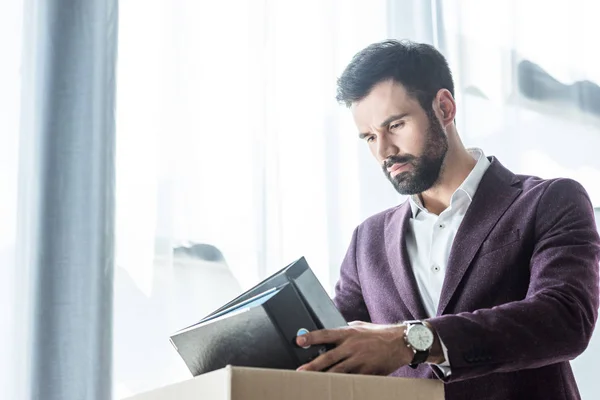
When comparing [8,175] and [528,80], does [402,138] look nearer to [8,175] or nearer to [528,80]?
[8,175]

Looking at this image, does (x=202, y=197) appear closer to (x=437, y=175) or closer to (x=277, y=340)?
(x=437, y=175)

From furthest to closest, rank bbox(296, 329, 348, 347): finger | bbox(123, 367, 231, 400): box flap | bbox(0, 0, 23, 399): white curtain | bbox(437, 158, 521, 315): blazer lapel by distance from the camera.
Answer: bbox(0, 0, 23, 399): white curtain < bbox(437, 158, 521, 315): blazer lapel < bbox(296, 329, 348, 347): finger < bbox(123, 367, 231, 400): box flap

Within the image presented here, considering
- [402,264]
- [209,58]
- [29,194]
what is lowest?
[402,264]

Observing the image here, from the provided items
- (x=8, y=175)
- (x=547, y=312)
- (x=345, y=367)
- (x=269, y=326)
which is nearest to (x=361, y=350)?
(x=345, y=367)

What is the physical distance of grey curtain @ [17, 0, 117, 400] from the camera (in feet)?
4.65

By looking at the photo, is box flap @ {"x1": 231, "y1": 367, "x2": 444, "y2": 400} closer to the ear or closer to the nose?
the nose

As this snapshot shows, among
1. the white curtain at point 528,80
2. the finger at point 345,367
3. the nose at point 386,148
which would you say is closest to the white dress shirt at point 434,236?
the nose at point 386,148

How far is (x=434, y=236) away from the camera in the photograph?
1405 millimetres

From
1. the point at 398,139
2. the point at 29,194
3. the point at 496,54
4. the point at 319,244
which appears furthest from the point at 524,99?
the point at 29,194

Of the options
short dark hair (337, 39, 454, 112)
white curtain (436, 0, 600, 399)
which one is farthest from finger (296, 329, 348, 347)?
white curtain (436, 0, 600, 399)

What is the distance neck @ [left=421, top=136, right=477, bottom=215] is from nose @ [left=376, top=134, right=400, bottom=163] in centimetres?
10

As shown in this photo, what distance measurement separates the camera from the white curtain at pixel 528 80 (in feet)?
6.81

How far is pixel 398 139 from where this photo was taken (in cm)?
141

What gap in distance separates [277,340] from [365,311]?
617 mm
